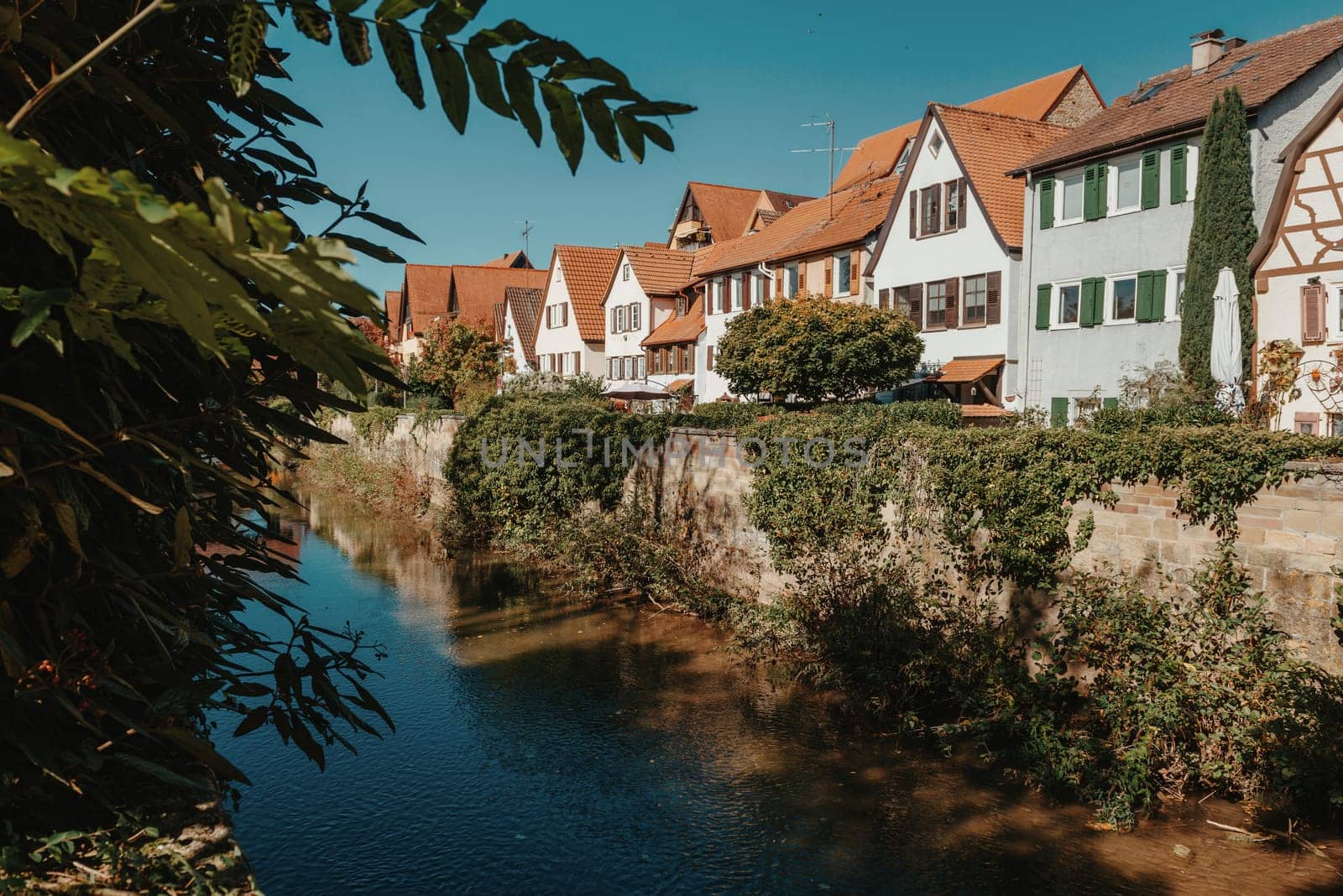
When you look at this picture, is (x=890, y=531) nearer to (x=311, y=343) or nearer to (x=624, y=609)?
(x=624, y=609)

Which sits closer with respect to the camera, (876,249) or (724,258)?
(876,249)

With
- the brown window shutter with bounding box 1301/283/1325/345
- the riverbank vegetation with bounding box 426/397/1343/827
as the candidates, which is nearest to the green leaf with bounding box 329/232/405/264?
the riverbank vegetation with bounding box 426/397/1343/827

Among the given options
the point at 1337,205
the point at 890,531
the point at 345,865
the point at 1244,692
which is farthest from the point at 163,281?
the point at 1337,205

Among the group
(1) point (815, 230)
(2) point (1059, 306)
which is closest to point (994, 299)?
(2) point (1059, 306)

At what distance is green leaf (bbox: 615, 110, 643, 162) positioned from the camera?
4.26 feet

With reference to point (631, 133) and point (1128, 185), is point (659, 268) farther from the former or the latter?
point (631, 133)

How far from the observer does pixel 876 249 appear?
29594 millimetres

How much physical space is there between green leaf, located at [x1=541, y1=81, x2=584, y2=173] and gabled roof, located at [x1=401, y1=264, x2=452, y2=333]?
62912mm

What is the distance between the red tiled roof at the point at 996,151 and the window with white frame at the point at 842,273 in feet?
17.9

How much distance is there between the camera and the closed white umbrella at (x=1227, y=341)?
59.2ft

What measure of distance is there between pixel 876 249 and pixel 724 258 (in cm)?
966

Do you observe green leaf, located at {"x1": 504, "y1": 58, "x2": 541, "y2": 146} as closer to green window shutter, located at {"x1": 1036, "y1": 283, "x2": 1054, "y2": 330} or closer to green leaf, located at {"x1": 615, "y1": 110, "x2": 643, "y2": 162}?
green leaf, located at {"x1": 615, "y1": 110, "x2": 643, "y2": 162}

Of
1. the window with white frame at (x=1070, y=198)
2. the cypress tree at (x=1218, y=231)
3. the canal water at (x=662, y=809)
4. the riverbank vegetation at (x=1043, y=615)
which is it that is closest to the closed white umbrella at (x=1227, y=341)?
the cypress tree at (x=1218, y=231)

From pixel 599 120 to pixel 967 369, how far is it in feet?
85.2
